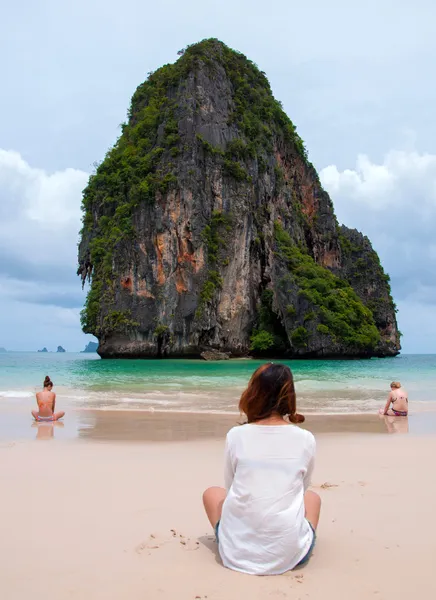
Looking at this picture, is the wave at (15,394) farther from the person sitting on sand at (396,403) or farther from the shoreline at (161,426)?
the person sitting on sand at (396,403)

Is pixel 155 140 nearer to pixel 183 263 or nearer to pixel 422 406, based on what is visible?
pixel 183 263

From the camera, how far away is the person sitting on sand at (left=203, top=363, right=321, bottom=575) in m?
2.55

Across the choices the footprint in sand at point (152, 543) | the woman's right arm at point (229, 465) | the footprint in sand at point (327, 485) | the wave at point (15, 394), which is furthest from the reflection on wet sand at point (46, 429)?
the wave at point (15, 394)

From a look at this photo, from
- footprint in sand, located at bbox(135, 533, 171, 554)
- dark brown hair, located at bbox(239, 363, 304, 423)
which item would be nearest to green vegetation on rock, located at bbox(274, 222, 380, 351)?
footprint in sand, located at bbox(135, 533, 171, 554)

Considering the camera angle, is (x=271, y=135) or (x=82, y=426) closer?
(x=82, y=426)

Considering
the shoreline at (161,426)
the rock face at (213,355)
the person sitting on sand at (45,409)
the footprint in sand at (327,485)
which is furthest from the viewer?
the rock face at (213,355)

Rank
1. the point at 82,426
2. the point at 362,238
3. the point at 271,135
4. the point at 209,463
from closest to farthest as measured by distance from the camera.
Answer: the point at 209,463 < the point at 82,426 < the point at 271,135 < the point at 362,238

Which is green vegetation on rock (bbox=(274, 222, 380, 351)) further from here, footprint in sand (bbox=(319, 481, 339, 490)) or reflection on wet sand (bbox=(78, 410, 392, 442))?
footprint in sand (bbox=(319, 481, 339, 490))

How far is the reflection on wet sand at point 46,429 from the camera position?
23.1ft

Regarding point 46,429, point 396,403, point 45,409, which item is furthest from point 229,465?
point 396,403

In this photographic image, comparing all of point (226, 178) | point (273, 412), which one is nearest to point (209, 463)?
point (273, 412)

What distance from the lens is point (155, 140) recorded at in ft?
159

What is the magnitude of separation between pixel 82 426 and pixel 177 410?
2919mm

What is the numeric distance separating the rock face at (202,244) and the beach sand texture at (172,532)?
37089 millimetres
